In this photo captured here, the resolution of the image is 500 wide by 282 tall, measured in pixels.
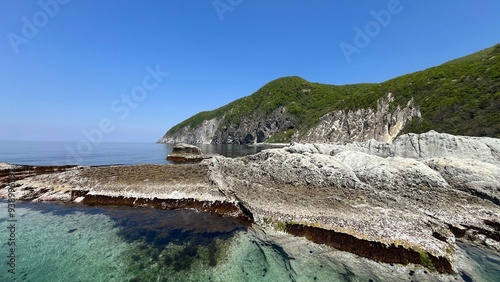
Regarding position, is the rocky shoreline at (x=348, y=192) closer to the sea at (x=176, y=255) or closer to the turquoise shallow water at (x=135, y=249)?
the sea at (x=176, y=255)

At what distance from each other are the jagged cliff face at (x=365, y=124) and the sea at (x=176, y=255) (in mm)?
80248

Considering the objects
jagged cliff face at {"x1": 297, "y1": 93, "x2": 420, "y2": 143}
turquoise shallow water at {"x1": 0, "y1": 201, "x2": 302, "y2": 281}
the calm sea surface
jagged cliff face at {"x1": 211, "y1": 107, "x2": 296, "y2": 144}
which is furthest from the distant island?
turquoise shallow water at {"x1": 0, "y1": 201, "x2": 302, "y2": 281}

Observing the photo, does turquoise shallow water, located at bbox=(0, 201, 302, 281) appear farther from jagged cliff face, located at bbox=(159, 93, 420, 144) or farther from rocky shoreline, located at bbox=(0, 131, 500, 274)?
jagged cliff face, located at bbox=(159, 93, 420, 144)

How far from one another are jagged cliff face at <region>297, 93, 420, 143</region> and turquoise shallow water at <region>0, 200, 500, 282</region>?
80.4 meters

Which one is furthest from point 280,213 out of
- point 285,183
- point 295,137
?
point 295,137

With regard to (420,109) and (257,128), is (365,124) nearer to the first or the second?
(420,109)

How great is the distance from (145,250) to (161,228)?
3139 mm

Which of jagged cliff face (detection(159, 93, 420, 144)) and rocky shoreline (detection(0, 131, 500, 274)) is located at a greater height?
jagged cliff face (detection(159, 93, 420, 144))

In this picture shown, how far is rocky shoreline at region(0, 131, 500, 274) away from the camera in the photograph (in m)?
13.9

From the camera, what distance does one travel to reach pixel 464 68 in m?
80.2

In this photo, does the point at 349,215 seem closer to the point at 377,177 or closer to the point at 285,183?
the point at 377,177

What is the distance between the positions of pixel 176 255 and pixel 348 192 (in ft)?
48.0

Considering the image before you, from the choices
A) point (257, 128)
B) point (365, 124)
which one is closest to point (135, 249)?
point (365, 124)

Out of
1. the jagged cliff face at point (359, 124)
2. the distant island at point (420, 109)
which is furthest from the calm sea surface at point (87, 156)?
the distant island at point (420, 109)
